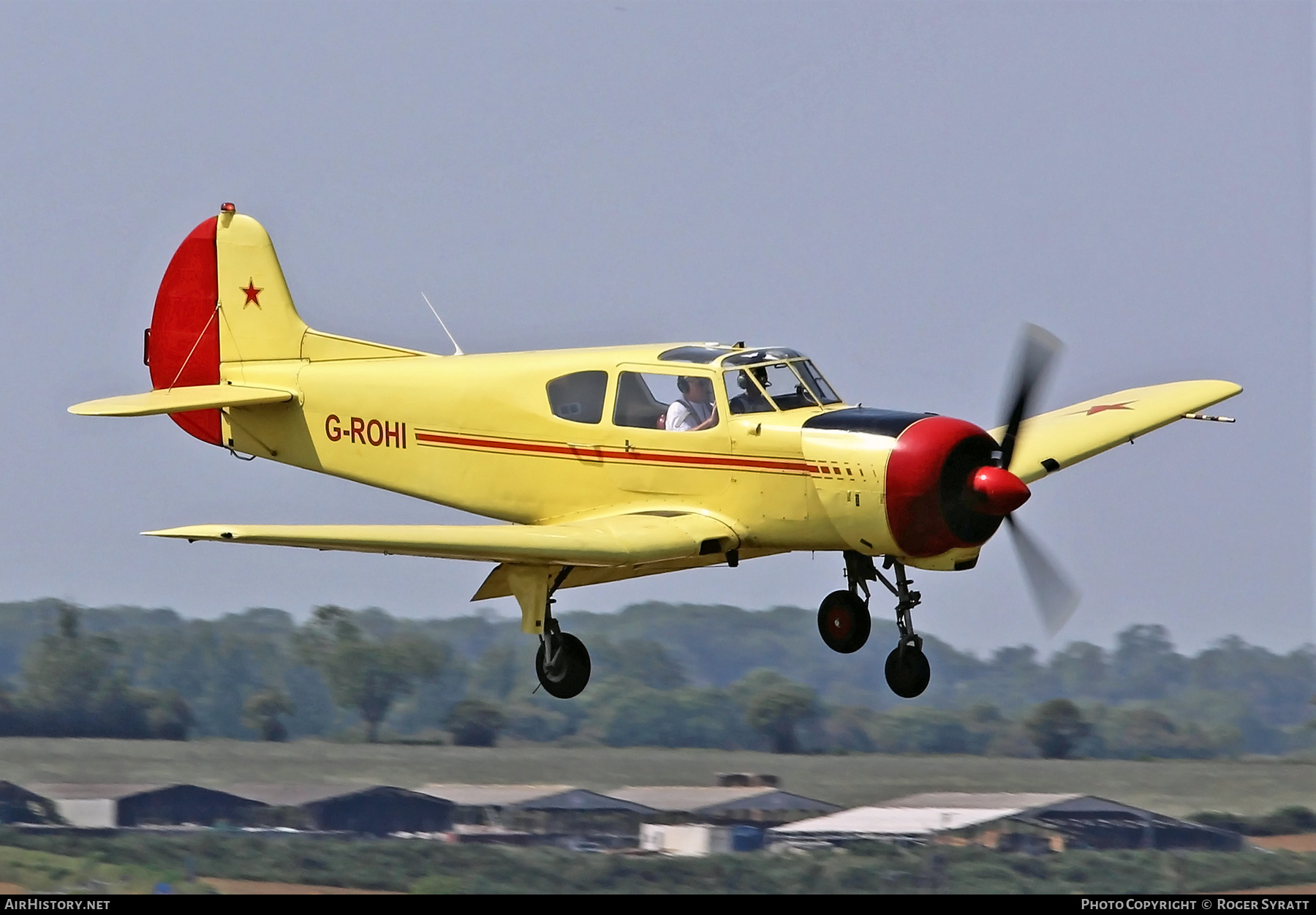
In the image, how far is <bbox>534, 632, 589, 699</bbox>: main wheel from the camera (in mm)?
20109

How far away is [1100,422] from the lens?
2275 cm

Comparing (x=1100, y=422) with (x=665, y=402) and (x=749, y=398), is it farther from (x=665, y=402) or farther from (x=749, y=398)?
(x=665, y=402)

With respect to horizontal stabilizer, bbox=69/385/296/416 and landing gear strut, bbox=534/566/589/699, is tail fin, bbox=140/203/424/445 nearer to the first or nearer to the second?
horizontal stabilizer, bbox=69/385/296/416

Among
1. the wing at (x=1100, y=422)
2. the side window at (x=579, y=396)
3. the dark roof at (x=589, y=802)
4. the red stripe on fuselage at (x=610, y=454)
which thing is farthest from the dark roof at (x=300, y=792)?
the wing at (x=1100, y=422)

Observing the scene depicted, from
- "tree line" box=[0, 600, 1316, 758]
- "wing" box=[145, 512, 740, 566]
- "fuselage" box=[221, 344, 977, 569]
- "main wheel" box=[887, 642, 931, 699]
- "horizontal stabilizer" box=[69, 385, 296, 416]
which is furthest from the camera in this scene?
"tree line" box=[0, 600, 1316, 758]

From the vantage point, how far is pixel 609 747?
34.3 metres

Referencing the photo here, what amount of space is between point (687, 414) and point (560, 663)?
3017 mm

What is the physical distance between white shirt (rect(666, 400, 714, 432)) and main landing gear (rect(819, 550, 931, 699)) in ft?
6.50

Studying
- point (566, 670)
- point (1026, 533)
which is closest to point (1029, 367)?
point (1026, 533)

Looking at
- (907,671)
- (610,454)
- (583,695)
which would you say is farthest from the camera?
(583,695)

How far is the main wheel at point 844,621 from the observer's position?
19.8 m

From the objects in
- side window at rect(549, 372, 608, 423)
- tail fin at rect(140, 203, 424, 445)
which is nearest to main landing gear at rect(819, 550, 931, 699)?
side window at rect(549, 372, 608, 423)

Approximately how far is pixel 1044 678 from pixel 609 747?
12.5 meters
